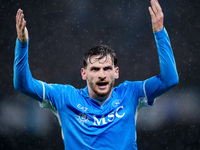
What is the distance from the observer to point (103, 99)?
294cm

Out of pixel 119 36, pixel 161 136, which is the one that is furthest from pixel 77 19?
pixel 161 136

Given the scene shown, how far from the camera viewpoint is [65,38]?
24.0ft

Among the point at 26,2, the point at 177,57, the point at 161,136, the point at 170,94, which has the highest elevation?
the point at 26,2

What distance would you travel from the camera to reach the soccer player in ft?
8.64

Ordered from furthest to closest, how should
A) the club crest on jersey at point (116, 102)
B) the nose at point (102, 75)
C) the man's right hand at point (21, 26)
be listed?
the club crest on jersey at point (116, 102) < the nose at point (102, 75) < the man's right hand at point (21, 26)

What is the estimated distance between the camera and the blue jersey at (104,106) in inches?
104

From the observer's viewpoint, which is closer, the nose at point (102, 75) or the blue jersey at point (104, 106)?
the blue jersey at point (104, 106)

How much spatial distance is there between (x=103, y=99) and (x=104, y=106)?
0.21ft

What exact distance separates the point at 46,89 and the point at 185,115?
569 cm

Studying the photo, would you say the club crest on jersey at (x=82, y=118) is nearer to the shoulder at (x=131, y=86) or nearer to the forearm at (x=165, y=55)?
the shoulder at (x=131, y=86)

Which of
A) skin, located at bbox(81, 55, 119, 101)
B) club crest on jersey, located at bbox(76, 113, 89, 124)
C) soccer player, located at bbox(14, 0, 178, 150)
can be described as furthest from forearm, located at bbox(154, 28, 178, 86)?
club crest on jersey, located at bbox(76, 113, 89, 124)

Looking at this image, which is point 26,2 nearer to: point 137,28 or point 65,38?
point 65,38

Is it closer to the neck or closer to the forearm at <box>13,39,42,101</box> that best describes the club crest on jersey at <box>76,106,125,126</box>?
A: the neck

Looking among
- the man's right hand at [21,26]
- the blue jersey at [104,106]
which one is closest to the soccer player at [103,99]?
the blue jersey at [104,106]
